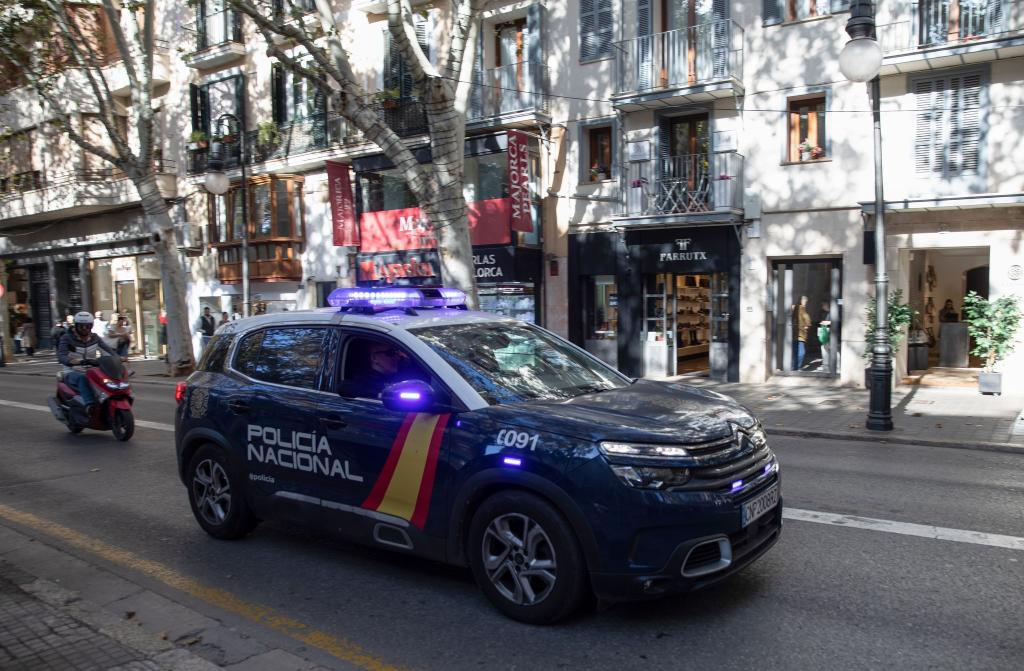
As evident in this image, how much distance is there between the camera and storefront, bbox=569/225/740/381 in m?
17.8

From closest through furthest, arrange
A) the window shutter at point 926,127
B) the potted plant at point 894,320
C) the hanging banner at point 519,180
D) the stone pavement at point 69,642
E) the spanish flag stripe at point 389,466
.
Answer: the stone pavement at point 69,642
the spanish flag stripe at point 389,466
the potted plant at point 894,320
the window shutter at point 926,127
the hanging banner at point 519,180

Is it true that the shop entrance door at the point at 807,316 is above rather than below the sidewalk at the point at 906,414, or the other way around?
above

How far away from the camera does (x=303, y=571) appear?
5238 millimetres

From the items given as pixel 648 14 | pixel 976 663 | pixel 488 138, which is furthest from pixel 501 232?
pixel 976 663

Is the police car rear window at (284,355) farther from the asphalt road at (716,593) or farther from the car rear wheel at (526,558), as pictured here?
the car rear wheel at (526,558)

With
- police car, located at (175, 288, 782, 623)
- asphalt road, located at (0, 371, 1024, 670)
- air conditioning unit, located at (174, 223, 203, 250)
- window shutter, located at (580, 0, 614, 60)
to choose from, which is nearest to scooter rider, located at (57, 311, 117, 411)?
asphalt road, located at (0, 371, 1024, 670)

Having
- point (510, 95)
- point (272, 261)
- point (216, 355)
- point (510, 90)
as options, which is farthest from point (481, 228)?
Answer: point (216, 355)

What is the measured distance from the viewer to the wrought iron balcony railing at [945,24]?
47.2 feet

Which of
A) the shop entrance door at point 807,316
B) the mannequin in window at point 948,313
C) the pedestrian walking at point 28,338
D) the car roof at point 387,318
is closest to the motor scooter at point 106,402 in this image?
the car roof at point 387,318

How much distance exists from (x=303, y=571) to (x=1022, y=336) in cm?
1462

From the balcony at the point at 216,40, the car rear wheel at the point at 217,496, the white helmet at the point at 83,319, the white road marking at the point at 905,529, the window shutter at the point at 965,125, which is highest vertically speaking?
the balcony at the point at 216,40

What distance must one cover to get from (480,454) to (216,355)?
119 inches

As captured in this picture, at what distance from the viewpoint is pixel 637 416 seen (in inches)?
166

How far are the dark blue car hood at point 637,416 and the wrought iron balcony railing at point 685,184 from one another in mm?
13267
